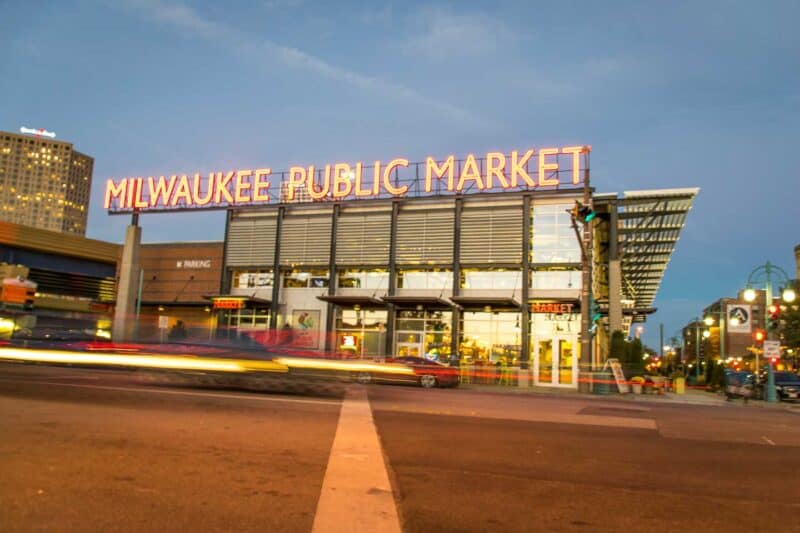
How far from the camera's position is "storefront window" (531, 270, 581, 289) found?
3438 cm

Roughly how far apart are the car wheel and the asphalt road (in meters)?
13.3

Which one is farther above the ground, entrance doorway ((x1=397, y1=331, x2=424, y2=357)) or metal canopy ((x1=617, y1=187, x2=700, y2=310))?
metal canopy ((x1=617, y1=187, x2=700, y2=310))

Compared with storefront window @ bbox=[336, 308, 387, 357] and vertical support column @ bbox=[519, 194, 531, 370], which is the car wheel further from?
storefront window @ bbox=[336, 308, 387, 357]

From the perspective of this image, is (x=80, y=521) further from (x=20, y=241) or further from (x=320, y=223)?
(x=20, y=241)

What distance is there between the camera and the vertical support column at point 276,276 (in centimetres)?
3909

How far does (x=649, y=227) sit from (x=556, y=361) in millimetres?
10173

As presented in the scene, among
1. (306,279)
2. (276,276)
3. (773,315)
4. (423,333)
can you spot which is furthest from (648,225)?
(276,276)

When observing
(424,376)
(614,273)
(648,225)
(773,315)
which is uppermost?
(648,225)

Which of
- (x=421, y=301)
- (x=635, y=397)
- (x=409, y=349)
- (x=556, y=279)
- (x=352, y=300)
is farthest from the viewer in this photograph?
(x=409, y=349)

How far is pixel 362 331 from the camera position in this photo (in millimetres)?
37938

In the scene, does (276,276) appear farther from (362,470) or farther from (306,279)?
(362,470)

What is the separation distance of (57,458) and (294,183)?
105 ft

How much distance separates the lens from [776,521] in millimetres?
6215

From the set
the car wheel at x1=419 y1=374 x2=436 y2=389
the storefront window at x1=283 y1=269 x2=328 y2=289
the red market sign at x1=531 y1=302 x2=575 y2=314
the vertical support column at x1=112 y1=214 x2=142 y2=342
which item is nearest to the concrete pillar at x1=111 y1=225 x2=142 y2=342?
the vertical support column at x1=112 y1=214 x2=142 y2=342
